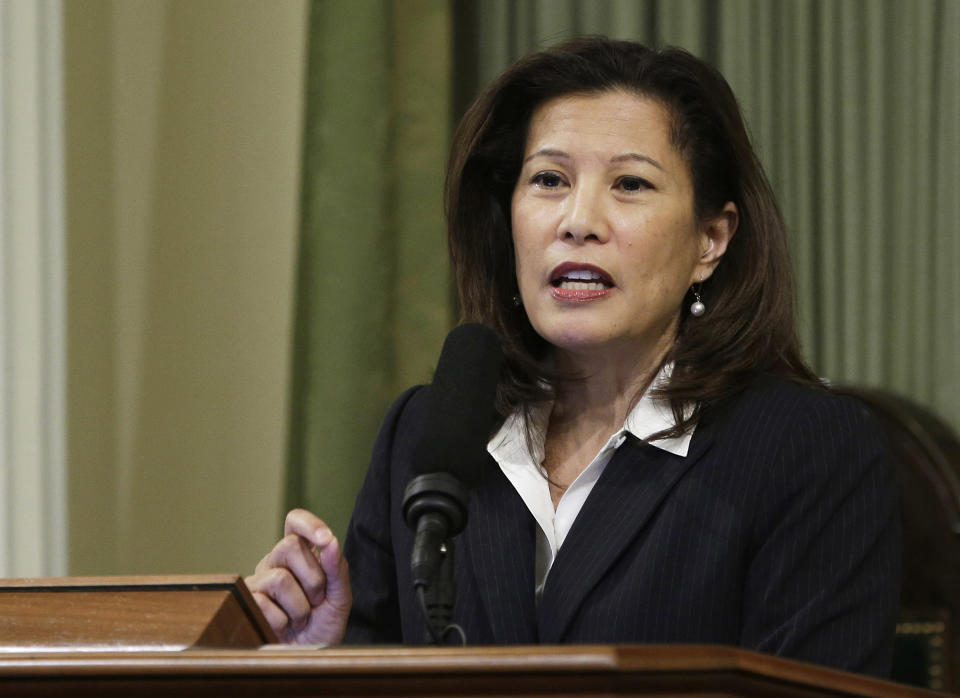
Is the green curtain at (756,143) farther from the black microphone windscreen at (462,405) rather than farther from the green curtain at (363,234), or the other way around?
the black microphone windscreen at (462,405)

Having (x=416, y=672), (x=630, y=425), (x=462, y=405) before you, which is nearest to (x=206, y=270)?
(x=630, y=425)

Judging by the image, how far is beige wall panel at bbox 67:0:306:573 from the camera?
3.05 m

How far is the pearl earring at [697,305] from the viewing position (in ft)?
6.43

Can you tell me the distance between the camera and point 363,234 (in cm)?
287

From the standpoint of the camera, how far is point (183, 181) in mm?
3133

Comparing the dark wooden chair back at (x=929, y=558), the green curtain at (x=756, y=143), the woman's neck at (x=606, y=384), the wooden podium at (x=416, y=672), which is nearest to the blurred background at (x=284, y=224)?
the green curtain at (x=756, y=143)

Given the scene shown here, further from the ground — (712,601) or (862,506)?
(862,506)

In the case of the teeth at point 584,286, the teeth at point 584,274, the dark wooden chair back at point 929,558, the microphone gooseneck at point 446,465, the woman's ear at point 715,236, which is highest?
the woman's ear at point 715,236

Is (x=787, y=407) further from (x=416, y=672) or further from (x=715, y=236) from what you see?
(x=416, y=672)

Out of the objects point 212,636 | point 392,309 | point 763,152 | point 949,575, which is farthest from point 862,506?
point 392,309

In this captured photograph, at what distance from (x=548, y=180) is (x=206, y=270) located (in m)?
1.45

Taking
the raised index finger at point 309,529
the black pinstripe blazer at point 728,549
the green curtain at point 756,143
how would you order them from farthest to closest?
the green curtain at point 756,143 < the black pinstripe blazer at point 728,549 < the raised index finger at point 309,529

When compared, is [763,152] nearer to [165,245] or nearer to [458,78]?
[458,78]

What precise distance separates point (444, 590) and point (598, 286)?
0.81m
